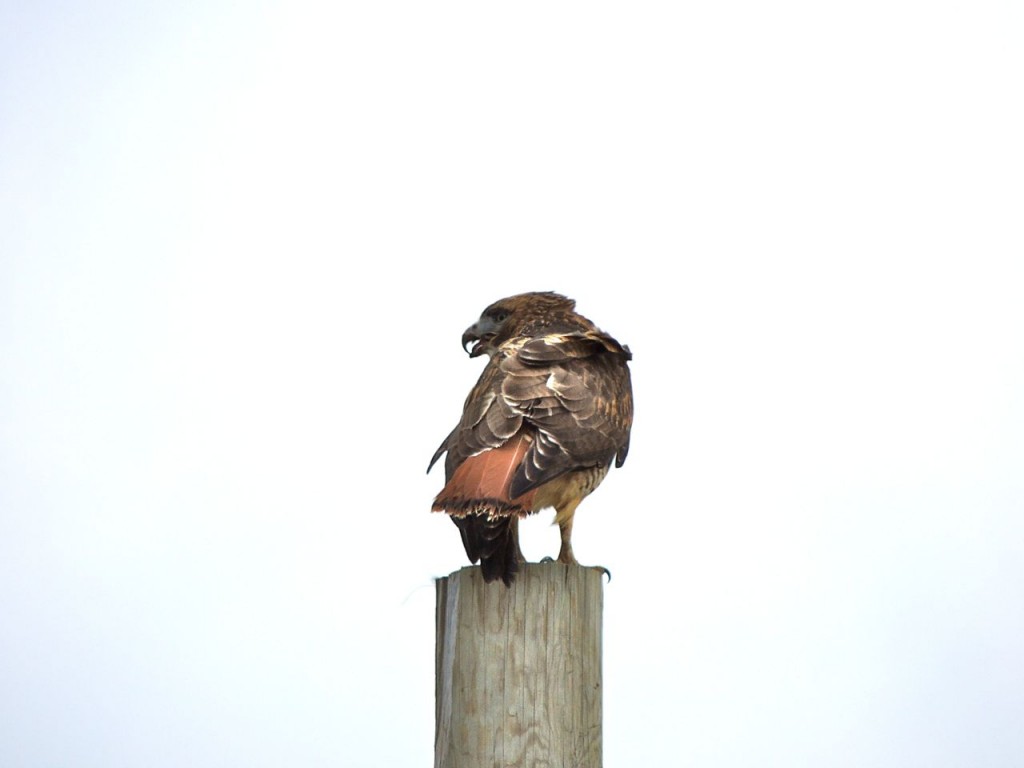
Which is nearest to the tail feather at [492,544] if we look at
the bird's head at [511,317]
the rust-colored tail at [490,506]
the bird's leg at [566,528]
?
the rust-colored tail at [490,506]

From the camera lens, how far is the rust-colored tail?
11.8 ft

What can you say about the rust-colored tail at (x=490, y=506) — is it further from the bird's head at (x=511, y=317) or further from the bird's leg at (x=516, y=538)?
the bird's head at (x=511, y=317)

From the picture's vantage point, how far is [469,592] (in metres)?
3.46

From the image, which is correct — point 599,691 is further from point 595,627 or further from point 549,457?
point 549,457

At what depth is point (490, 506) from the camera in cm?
393

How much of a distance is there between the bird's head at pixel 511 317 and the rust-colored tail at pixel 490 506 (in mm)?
1639

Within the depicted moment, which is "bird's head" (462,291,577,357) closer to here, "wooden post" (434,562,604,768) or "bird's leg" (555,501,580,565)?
"bird's leg" (555,501,580,565)

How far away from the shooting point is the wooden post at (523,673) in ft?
10.5

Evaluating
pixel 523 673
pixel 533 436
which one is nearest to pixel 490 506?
pixel 533 436

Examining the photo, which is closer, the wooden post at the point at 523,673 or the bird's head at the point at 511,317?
the wooden post at the point at 523,673

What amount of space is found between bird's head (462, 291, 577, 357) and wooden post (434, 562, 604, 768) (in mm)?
2599

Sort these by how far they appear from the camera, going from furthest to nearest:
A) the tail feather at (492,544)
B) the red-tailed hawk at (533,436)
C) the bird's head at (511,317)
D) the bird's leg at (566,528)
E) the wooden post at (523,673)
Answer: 1. the bird's head at (511,317)
2. the bird's leg at (566,528)
3. the red-tailed hawk at (533,436)
4. the tail feather at (492,544)
5. the wooden post at (523,673)

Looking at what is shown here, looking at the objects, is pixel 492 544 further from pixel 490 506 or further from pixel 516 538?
pixel 490 506

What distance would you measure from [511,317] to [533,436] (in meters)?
1.70
